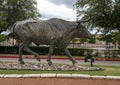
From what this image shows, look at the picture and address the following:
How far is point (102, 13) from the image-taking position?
46250 mm

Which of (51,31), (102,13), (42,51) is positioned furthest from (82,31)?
(42,51)

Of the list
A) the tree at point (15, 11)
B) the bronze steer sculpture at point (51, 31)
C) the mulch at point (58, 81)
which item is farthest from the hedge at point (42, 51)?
the mulch at point (58, 81)

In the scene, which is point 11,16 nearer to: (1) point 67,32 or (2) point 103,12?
(2) point 103,12

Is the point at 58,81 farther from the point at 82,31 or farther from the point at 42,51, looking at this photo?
the point at 42,51

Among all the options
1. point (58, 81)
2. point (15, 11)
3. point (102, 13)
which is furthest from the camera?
A: point (15, 11)

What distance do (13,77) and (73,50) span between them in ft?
132

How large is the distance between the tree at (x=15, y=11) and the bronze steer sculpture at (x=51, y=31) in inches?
1366

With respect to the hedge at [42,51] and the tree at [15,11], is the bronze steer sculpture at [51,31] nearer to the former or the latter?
the hedge at [42,51]

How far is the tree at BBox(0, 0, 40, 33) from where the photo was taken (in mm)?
53031

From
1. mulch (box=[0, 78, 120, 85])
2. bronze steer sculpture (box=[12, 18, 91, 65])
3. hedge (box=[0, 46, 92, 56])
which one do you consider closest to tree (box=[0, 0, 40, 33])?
hedge (box=[0, 46, 92, 56])

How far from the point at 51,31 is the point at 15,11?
3641 cm

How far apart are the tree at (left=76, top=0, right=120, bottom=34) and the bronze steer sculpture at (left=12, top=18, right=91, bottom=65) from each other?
82.7ft

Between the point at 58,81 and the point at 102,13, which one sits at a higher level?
the point at 102,13

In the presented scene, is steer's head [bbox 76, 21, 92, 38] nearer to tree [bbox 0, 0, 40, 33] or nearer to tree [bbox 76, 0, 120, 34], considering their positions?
tree [bbox 76, 0, 120, 34]
